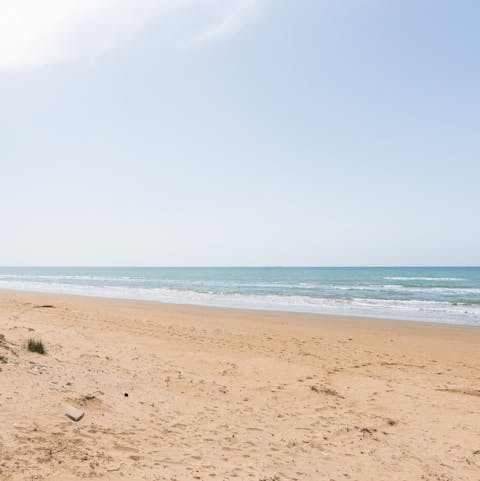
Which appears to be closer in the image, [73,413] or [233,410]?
[73,413]

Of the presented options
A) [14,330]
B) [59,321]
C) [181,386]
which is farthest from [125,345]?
[59,321]

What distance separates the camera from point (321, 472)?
16.1ft

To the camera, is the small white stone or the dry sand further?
the small white stone

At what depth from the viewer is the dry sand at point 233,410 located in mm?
4760

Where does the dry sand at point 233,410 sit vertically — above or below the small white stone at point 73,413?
below

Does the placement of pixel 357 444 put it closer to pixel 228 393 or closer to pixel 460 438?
pixel 460 438

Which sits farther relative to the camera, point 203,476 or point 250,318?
point 250,318

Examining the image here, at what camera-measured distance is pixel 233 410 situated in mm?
6914

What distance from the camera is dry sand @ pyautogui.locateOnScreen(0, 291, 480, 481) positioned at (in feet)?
15.6

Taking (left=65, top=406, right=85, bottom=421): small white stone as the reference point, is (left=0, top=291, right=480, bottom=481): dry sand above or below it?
below

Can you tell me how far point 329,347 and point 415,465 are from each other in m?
8.10

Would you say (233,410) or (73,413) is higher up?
(73,413)

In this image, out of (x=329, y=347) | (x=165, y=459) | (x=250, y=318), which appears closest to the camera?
(x=165, y=459)

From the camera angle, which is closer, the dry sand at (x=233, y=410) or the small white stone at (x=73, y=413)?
the dry sand at (x=233, y=410)
